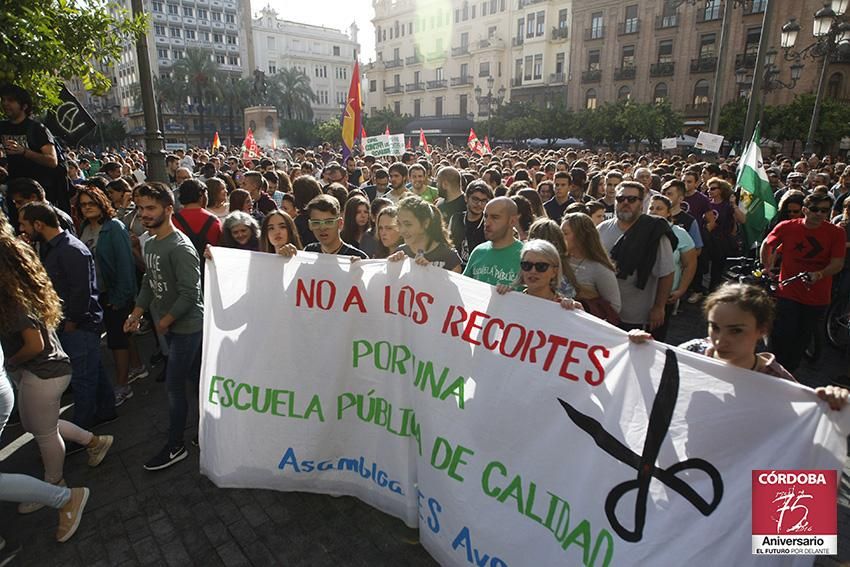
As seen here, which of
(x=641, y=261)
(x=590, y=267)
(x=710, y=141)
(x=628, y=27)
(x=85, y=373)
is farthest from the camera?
(x=628, y=27)

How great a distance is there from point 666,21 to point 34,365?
45.0m

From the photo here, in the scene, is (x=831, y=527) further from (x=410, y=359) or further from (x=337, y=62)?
(x=337, y=62)

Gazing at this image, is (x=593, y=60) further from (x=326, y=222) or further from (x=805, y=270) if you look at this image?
(x=326, y=222)

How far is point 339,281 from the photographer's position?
3094 millimetres

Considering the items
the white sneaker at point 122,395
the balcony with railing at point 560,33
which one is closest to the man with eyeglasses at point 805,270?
the white sneaker at point 122,395

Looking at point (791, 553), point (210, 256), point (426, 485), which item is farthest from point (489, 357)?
point (210, 256)

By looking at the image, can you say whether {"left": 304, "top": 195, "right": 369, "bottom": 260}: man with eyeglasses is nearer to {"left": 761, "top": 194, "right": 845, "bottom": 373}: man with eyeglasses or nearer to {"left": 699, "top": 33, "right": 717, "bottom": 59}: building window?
{"left": 761, "top": 194, "right": 845, "bottom": 373}: man with eyeglasses

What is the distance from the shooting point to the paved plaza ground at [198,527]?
2.87 meters

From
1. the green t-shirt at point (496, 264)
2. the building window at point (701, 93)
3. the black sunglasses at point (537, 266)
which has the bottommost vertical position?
the green t-shirt at point (496, 264)

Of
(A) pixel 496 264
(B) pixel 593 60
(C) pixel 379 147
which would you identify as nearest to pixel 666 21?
(B) pixel 593 60

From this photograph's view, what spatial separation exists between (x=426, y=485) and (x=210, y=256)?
197 cm

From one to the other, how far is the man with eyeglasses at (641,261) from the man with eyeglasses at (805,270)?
4.51 ft

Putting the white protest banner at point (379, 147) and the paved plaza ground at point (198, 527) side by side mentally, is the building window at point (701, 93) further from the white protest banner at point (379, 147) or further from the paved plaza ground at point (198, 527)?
the paved plaza ground at point (198, 527)

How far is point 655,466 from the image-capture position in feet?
6.60
